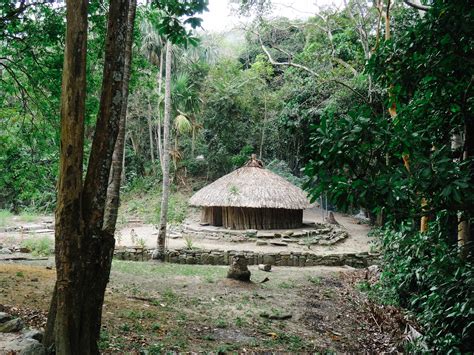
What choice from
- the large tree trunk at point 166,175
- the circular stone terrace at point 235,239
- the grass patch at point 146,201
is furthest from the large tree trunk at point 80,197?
the grass patch at point 146,201

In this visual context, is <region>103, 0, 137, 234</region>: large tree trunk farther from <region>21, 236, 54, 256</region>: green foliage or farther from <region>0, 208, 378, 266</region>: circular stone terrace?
<region>0, 208, 378, 266</region>: circular stone terrace

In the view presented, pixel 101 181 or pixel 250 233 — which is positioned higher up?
pixel 101 181

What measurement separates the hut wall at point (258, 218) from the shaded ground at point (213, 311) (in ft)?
24.1

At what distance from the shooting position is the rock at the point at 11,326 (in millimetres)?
4012

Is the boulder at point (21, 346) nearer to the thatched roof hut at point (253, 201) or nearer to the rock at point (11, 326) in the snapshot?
the rock at point (11, 326)

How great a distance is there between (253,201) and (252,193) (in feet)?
1.71

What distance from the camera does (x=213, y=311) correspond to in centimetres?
696

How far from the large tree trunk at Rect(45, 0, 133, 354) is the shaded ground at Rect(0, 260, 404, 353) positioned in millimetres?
1075

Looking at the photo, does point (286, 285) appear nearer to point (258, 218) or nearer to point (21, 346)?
point (21, 346)

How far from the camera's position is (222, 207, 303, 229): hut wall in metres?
17.6

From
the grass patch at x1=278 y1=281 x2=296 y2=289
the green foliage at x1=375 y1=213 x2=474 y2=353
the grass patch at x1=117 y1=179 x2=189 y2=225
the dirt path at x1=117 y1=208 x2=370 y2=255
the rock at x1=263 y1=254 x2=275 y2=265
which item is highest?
the grass patch at x1=117 y1=179 x2=189 y2=225

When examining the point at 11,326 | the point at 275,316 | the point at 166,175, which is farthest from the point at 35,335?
the point at 166,175

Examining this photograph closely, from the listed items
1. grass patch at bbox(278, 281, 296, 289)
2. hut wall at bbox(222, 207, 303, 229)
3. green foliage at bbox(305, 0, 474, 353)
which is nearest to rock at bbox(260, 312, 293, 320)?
grass patch at bbox(278, 281, 296, 289)

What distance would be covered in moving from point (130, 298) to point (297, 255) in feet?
24.8
